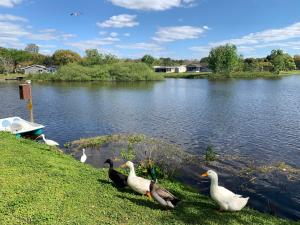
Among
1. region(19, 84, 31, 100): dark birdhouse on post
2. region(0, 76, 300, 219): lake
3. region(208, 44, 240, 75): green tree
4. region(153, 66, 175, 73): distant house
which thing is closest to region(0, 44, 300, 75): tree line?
region(208, 44, 240, 75): green tree

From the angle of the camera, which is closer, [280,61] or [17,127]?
[17,127]

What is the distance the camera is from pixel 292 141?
21.3 metres

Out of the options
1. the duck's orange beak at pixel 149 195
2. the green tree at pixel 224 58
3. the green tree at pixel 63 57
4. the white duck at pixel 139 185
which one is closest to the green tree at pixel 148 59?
the green tree at pixel 63 57

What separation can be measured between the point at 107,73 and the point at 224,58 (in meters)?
49.6

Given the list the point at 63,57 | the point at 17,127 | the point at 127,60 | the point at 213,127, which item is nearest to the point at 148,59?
the point at 127,60

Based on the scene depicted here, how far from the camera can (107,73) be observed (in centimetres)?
9356

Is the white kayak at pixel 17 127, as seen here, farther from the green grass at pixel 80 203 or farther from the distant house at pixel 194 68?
the distant house at pixel 194 68

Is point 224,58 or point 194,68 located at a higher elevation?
point 224,58

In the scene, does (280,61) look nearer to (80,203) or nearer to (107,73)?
(107,73)

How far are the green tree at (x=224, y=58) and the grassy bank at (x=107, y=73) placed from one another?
32707mm

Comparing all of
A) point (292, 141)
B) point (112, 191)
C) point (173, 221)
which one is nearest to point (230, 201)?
point (173, 221)

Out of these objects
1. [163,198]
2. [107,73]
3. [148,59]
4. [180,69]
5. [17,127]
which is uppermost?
[148,59]

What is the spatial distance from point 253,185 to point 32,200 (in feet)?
33.5

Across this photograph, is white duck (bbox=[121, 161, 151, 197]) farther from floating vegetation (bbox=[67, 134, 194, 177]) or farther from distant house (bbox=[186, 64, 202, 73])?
distant house (bbox=[186, 64, 202, 73])
